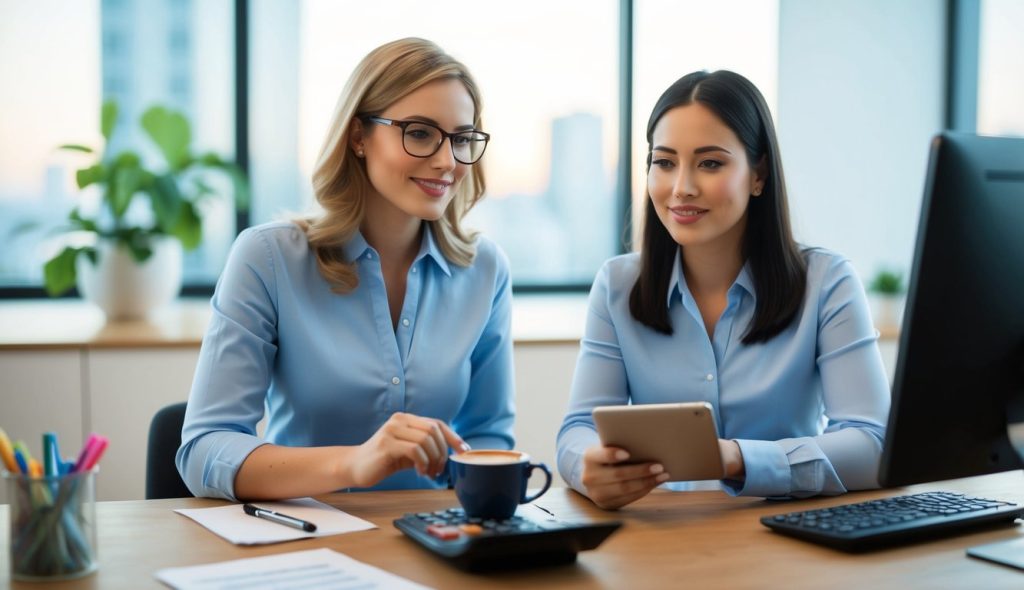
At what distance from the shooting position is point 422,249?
74.5 inches

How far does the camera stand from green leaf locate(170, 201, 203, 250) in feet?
10.3

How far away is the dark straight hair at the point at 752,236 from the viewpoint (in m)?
1.80

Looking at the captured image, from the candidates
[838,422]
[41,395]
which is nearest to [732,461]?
[838,422]

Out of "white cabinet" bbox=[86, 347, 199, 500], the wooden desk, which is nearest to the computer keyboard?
the wooden desk

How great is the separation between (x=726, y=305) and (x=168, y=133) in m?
2.05

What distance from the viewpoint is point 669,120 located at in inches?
72.9

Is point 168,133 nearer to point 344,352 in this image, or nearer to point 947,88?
point 344,352

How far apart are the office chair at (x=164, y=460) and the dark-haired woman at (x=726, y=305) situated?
0.67 meters

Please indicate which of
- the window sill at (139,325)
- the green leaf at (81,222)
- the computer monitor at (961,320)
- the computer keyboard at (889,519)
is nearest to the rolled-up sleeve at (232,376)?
the computer keyboard at (889,519)

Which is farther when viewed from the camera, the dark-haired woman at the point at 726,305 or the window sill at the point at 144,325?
the window sill at the point at 144,325

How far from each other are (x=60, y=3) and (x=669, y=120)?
7.98 feet

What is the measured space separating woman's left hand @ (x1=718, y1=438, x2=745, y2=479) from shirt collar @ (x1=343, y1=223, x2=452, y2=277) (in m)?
0.66

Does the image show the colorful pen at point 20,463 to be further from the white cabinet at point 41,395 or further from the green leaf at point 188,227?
the green leaf at point 188,227

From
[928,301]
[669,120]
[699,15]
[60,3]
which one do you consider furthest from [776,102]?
[928,301]
